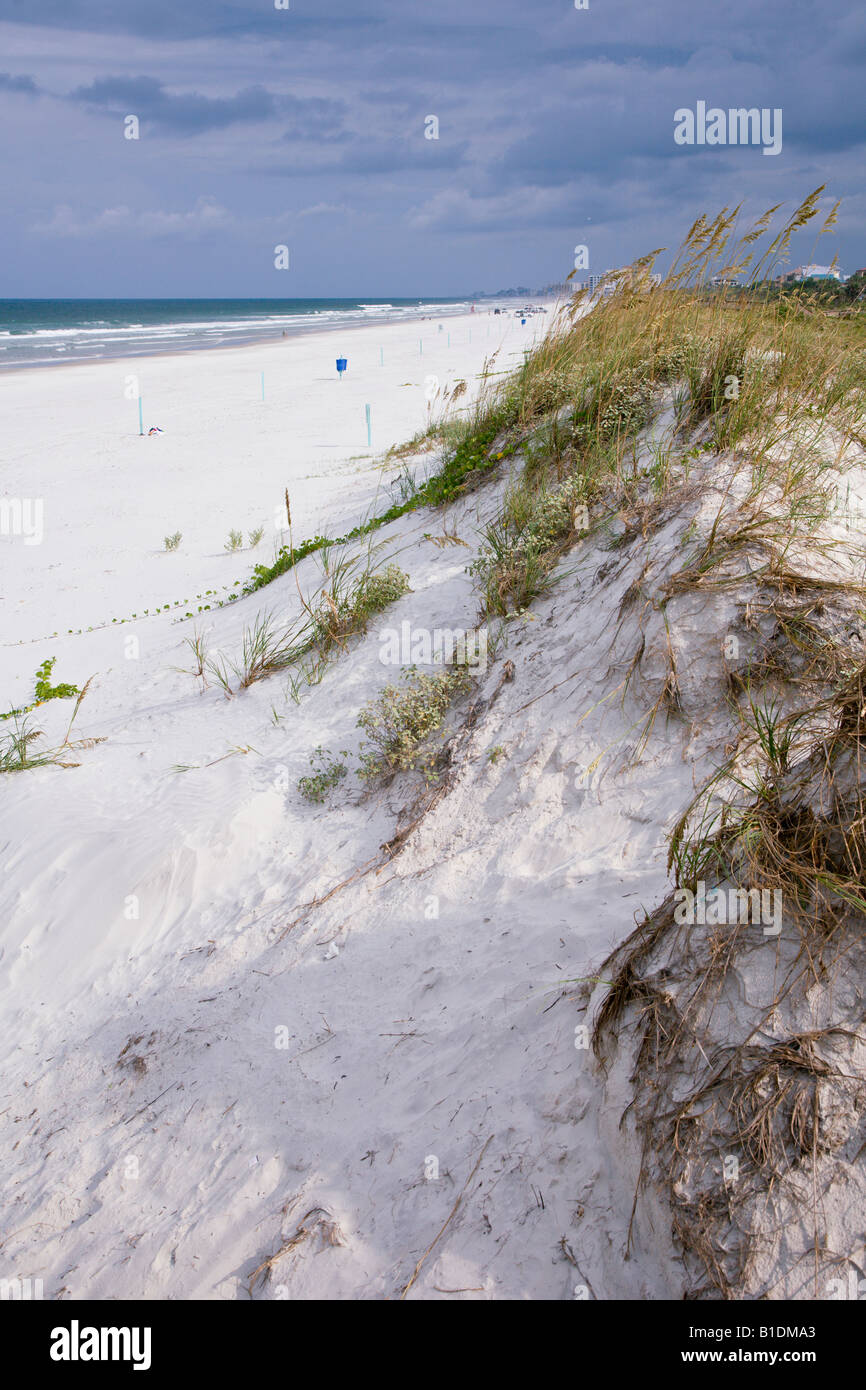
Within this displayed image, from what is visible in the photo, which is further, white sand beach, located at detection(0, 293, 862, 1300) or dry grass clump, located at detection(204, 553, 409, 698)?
dry grass clump, located at detection(204, 553, 409, 698)

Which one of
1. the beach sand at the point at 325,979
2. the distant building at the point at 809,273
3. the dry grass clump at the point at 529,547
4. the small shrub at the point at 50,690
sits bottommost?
the beach sand at the point at 325,979

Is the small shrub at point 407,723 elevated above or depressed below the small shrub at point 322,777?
above

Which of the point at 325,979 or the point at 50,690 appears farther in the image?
the point at 50,690

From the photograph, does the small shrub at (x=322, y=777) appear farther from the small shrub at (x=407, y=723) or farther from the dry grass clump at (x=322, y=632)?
the dry grass clump at (x=322, y=632)

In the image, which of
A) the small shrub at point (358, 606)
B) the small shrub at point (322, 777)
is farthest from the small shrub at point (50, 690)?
the small shrub at point (322, 777)

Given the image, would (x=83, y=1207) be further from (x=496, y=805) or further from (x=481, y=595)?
(x=481, y=595)

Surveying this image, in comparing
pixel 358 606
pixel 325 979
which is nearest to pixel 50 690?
pixel 358 606

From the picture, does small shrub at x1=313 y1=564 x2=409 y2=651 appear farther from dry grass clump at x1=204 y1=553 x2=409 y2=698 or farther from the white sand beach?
the white sand beach

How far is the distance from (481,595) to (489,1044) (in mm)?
3428

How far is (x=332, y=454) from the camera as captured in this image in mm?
14680

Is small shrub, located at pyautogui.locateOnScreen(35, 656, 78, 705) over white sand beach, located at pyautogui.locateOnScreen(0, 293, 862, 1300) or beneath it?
over

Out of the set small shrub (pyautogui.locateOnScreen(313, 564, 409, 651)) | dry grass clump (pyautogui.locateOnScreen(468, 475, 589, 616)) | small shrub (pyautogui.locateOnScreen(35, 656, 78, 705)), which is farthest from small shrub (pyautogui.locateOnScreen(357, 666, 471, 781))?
small shrub (pyautogui.locateOnScreen(35, 656, 78, 705))

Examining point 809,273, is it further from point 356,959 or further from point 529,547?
point 356,959
